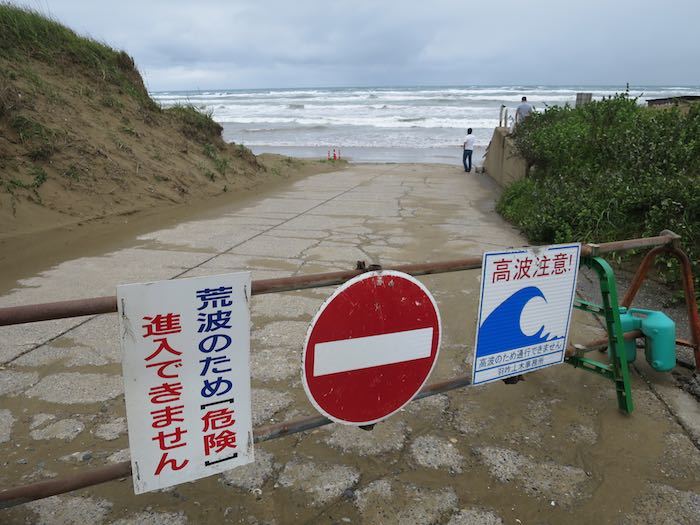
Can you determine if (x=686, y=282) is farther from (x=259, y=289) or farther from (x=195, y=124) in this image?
(x=195, y=124)

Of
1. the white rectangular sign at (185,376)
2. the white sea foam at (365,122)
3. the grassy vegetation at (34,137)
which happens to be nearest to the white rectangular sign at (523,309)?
the white rectangular sign at (185,376)

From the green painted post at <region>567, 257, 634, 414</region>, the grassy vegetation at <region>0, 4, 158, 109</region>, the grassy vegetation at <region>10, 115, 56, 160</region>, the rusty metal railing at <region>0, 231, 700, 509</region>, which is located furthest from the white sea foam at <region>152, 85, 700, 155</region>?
the rusty metal railing at <region>0, 231, 700, 509</region>

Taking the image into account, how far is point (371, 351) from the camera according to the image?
186 centimetres

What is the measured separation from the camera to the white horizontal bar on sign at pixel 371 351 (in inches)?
70.0

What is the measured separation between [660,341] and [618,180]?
3.39 m

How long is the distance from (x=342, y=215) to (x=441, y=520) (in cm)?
667

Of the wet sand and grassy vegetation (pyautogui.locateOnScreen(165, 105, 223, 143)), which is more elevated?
grassy vegetation (pyautogui.locateOnScreen(165, 105, 223, 143))

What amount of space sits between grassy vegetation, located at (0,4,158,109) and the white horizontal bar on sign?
33.1ft

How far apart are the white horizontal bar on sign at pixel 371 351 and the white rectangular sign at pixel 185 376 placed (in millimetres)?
274

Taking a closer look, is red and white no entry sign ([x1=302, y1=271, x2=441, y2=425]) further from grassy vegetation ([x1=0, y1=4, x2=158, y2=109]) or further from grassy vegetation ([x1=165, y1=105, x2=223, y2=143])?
grassy vegetation ([x1=165, y1=105, x2=223, y2=143])

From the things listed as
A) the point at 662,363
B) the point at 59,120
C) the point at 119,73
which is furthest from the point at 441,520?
the point at 119,73

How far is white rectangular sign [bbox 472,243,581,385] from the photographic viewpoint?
2.23 metres

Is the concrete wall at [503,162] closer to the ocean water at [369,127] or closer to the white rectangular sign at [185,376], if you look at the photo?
the ocean water at [369,127]

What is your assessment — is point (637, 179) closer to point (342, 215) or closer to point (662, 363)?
point (662, 363)
